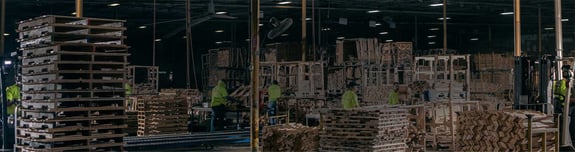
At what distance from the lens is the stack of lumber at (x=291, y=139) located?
555 inches

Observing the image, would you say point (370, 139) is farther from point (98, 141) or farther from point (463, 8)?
point (463, 8)

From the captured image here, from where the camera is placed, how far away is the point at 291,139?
14.1 meters

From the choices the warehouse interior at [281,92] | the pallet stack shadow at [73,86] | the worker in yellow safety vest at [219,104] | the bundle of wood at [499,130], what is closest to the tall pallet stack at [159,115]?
the warehouse interior at [281,92]

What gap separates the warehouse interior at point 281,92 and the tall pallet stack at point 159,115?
3cm

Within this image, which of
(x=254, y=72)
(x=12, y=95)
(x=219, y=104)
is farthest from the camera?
(x=219, y=104)

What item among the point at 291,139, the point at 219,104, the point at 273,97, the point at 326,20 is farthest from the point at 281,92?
the point at 326,20

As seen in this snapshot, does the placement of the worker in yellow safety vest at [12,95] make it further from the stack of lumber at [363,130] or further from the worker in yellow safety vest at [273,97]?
the stack of lumber at [363,130]

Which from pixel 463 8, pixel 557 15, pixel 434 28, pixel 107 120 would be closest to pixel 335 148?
pixel 107 120

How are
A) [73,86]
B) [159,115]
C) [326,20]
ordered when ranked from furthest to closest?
[326,20] < [159,115] < [73,86]

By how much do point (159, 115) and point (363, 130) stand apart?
8331 millimetres

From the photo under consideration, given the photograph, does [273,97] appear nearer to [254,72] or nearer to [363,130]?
[363,130]

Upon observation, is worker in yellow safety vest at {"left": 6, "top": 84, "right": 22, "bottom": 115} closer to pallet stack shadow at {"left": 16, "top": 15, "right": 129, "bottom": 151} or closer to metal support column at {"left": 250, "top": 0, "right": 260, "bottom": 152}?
pallet stack shadow at {"left": 16, "top": 15, "right": 129, "bottom": 151}

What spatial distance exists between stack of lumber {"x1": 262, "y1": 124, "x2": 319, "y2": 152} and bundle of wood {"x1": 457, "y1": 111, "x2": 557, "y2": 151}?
2975 mm

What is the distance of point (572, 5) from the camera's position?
1323 inches
